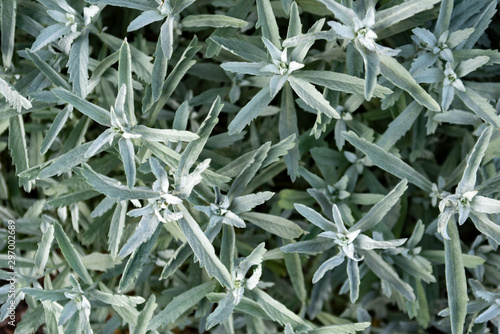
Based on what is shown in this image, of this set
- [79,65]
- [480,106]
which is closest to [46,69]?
[79,65]

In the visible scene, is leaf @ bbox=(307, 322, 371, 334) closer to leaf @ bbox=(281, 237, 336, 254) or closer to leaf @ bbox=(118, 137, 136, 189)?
leaf @ bbox=(281, 237, 336, 254)

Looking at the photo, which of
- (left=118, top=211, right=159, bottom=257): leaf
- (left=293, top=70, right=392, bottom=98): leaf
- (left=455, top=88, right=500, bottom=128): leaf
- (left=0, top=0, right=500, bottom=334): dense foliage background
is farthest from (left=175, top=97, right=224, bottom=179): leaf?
(left=455, top=88, right=500, bottom=128): leaf

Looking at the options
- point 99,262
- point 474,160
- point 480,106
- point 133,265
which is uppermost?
point 480,106

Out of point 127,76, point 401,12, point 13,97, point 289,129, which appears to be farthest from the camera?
point 289,129

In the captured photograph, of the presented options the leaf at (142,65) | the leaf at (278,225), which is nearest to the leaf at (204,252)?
the leaf at (278,225)

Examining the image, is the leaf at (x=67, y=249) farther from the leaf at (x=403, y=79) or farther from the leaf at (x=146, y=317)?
the leaf at (x=403, y=79)

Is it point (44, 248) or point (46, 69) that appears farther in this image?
point (44, 248)

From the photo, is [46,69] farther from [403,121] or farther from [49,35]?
[403,121]
